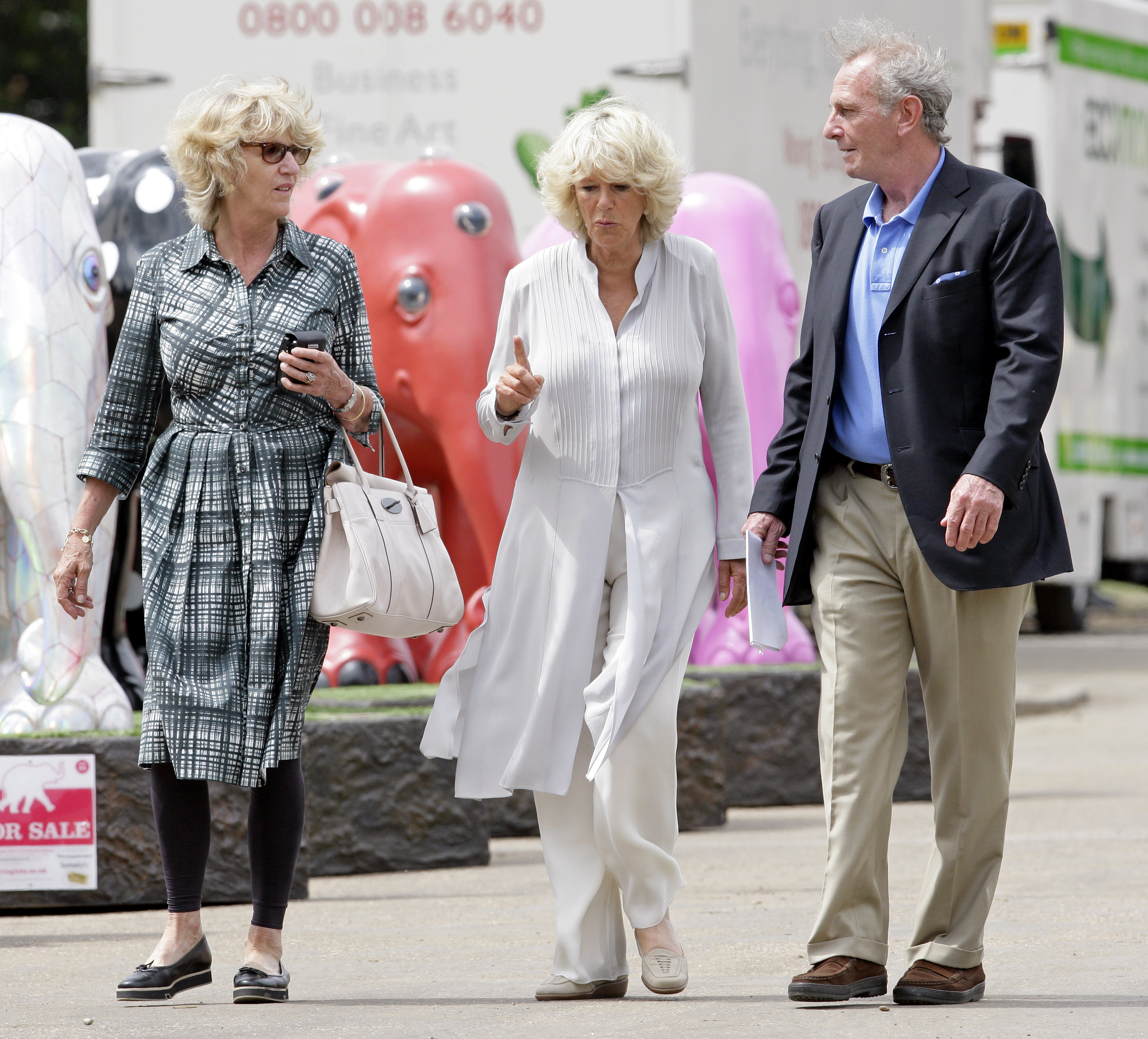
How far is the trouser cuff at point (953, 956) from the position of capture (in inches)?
169

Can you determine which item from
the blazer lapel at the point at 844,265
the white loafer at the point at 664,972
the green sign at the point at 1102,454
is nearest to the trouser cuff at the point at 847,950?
the white loafer at the point at 664,972

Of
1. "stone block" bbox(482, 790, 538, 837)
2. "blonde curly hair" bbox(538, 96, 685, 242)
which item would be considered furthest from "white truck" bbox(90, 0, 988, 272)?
"blonde curly hair" bbox(538, 96, 685, 242)

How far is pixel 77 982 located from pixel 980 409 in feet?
7.60

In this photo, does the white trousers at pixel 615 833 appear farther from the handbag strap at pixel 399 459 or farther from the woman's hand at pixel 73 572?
the woman's hand at pixel 73 572

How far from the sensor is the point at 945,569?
4234mm

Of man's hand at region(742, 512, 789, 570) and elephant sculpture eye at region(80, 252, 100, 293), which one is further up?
elephant sculpture eye at region(80, 252, 100, 293)

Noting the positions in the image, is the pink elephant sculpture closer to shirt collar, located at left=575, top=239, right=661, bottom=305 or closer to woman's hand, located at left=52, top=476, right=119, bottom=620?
shirt collar, located at left=575, top=239, right=661, bottom=305

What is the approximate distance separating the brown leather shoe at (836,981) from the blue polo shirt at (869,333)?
1.00 meters

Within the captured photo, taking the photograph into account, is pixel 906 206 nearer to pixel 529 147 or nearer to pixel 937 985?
pixel 937 985

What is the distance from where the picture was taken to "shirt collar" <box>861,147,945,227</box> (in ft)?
14.4

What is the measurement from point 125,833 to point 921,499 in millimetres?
2690

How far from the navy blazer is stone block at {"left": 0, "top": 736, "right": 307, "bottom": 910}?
2.38 metres

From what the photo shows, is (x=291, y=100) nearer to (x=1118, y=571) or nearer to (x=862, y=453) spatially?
(x=862, y=453)

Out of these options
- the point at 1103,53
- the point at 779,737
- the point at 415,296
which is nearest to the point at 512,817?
the point at 779,737
